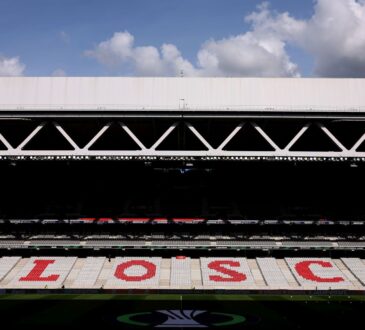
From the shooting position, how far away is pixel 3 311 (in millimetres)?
26453

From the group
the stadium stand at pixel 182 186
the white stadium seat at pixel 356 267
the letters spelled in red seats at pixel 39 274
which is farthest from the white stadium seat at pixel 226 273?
the letters spelled in red seats at pixel 39 274

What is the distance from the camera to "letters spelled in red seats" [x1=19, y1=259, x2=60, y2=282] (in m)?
36.9

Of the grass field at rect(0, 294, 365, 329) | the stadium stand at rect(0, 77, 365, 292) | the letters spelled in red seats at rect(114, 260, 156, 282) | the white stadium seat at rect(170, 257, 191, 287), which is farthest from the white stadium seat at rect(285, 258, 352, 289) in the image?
the letters spelled in red seats at rect(114, 260, 156, 282)

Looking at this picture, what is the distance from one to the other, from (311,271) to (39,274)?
24.1 meters

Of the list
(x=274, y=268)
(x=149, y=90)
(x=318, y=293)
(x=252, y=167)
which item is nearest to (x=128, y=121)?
(x=149, y=90)

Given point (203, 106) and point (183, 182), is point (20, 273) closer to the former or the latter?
point (183, 182)

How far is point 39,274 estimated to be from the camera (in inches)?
1487

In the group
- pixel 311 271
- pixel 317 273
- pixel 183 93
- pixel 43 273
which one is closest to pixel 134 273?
pixel 43 273

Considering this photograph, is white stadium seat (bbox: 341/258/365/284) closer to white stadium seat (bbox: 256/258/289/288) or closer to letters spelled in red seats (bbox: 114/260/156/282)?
white stadium seat (bbox: 256/258/289/288)

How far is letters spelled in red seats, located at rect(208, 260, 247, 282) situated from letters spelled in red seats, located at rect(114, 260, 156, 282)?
5300 mm

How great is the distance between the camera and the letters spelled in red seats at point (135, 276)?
122 feet

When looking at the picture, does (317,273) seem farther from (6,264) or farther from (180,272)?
(6,264)

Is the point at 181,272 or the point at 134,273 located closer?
the point at 134,273

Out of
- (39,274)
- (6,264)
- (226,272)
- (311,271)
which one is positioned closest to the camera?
(39,274)
